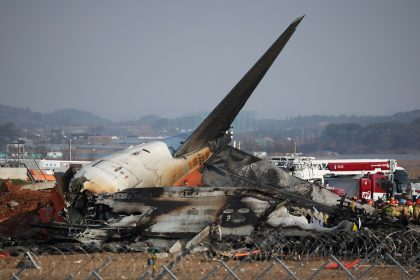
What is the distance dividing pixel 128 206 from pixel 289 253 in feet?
21.1

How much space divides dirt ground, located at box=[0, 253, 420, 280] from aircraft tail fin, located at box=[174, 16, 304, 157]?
12.3 meters

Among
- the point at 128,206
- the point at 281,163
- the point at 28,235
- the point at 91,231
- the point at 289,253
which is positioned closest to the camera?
the point at 289,253

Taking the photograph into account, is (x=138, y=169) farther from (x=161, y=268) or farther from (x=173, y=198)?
(x=161, y=268)

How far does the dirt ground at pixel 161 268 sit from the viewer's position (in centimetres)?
1938

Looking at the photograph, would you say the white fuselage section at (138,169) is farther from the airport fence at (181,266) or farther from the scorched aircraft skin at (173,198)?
the airport fence at (181,266)

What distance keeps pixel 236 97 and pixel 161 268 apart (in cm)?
1589

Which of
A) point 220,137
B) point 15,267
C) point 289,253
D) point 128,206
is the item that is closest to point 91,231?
point 128,206

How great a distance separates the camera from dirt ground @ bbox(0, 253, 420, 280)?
19375 millimetres

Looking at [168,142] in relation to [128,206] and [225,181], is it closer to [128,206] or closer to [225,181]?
[225,181]

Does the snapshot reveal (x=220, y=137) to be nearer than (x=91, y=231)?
No

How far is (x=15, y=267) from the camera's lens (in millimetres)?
21656

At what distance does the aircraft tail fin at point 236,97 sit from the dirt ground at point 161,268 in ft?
40.4

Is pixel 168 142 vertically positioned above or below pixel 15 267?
above

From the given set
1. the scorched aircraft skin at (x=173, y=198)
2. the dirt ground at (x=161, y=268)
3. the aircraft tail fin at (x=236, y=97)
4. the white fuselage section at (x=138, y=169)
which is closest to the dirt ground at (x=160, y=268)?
the dirt ground at (x=161, y=268)
